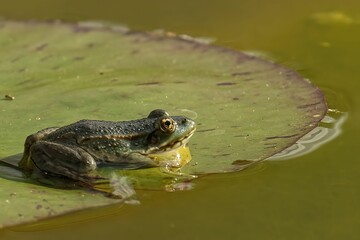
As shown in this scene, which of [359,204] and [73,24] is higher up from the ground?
[73,24]

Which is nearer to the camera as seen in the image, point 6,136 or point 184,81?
point 6,136

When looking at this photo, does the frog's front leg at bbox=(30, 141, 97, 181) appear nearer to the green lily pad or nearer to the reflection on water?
the green lily pad

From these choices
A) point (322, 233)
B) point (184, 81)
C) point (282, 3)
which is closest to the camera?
point (322, 233)

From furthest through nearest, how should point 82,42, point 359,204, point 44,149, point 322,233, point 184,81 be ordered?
point 82,42 < point 184,81 < point 44,149 < point 359,204 < point 322,233

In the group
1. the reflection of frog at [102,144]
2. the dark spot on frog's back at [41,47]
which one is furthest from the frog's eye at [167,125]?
the dark spot on frog's back at [41,47]

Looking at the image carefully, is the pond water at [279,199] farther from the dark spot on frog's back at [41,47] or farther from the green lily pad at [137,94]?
the dark spot on frog's back at [41,47]

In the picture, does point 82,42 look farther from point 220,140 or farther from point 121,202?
point 121,202

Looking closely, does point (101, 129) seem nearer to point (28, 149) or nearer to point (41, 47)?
point (28, 149)

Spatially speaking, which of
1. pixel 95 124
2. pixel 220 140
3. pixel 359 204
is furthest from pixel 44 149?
pixel 359 204

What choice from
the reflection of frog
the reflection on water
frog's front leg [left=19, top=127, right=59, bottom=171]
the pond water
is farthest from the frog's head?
frog's front leg [left=19, top=127, right=59, bottom=171]
